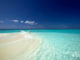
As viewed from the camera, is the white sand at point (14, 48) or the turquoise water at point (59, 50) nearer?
the white sand at point (14, 48)

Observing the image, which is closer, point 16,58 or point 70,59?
point 16,58

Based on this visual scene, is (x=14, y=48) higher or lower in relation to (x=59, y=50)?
higher

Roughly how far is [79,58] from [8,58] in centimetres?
293

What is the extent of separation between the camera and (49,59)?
2.63 m

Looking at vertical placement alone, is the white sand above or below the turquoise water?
above

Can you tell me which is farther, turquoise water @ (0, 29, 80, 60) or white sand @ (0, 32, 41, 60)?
turquoise water @ (0, 29, 80, 60)

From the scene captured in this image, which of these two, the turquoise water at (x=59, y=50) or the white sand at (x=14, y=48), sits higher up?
the white sand at (x=14, y=48)

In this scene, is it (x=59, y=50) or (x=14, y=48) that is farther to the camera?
(x=59, y=50)

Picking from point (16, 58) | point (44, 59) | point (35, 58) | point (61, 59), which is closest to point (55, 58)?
point (61, 59)

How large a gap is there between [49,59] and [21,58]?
1.14 m

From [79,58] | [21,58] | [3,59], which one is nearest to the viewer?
[3,59]

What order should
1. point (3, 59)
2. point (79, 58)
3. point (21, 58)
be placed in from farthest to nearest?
point (79, 58) < point (21, 58) < point (3, 59)

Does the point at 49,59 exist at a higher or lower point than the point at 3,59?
lower

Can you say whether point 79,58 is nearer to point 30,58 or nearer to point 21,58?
point 30,58
